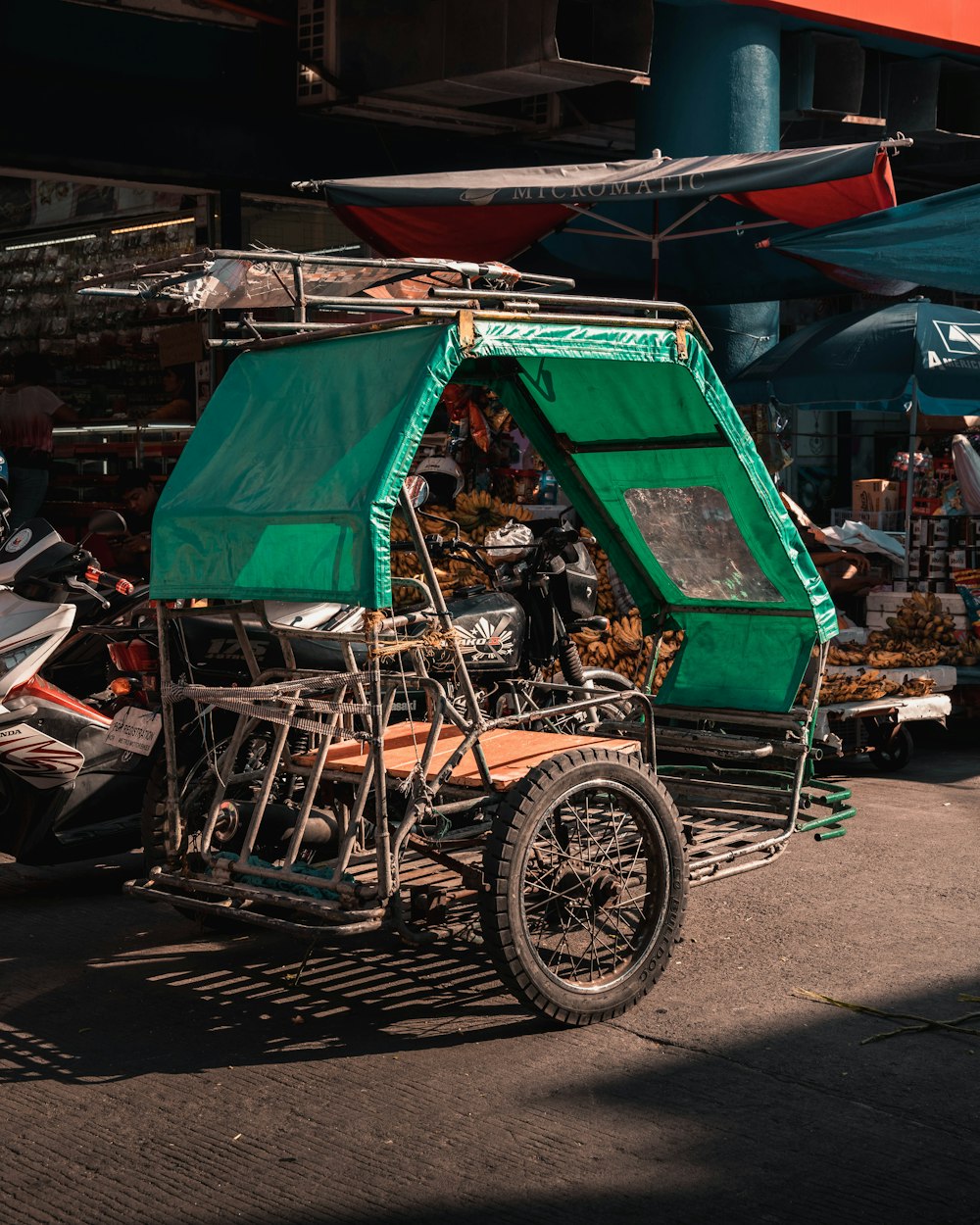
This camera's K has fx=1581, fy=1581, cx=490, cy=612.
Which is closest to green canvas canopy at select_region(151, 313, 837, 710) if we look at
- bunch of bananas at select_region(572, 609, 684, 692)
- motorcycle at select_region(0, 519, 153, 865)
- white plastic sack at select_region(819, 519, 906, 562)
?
motorcycle at select_region(0, 519, 153, 865)

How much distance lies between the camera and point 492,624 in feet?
23.9

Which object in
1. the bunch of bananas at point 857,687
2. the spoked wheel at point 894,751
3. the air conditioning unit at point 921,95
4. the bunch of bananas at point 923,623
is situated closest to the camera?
the bunch of bananas at point 857,687

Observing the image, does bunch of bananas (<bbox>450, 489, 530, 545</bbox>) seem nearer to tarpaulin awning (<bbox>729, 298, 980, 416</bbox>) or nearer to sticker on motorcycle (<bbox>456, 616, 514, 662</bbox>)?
tarpaulin awning (<bbox>729, 298, 980, 416</bbox>)

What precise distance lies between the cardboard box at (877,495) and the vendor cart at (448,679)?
19.3 ft

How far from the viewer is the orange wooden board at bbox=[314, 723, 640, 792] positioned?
16.7 ft

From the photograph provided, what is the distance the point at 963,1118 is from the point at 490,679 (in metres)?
3.56

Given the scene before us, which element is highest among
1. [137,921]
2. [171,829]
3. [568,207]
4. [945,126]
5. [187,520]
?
[945,126]

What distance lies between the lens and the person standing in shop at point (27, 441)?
1219 centimetres

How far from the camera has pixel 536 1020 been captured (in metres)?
4.83

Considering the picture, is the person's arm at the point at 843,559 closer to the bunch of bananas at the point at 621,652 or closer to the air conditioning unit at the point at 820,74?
the bunch of bananas at the point at 621,652

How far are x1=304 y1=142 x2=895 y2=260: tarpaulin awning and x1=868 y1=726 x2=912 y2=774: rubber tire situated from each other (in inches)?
125

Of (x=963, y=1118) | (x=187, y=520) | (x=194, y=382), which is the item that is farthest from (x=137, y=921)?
(x=194, y=382)

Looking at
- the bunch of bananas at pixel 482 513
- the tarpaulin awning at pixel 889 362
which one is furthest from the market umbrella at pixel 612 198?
the bunch of bananas at pixel 482 513

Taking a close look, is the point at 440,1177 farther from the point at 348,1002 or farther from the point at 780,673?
the point at 780,673
